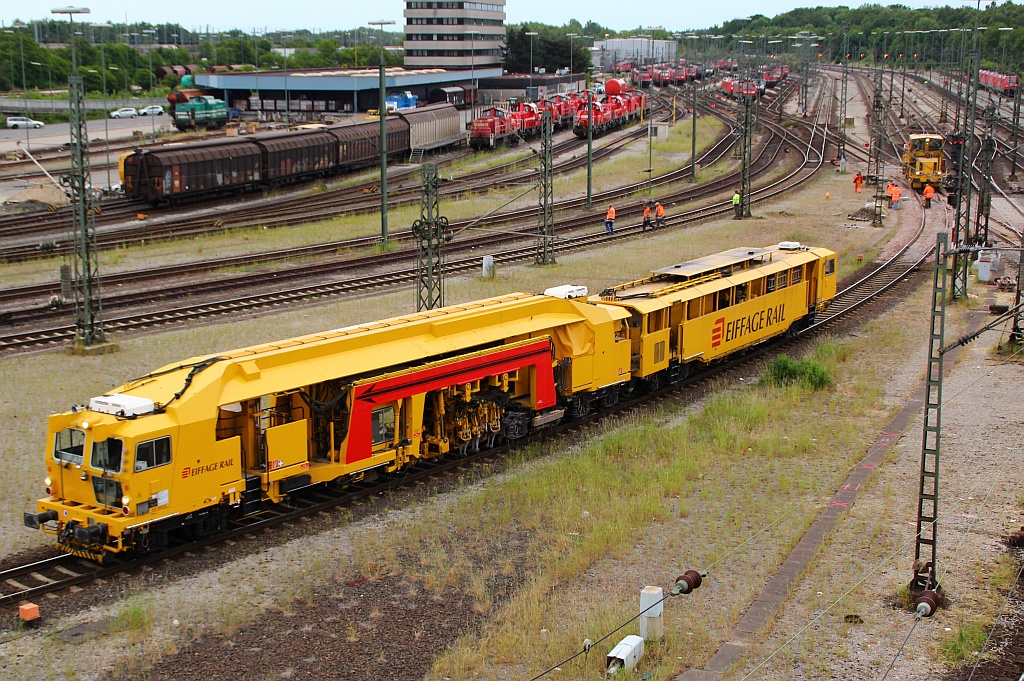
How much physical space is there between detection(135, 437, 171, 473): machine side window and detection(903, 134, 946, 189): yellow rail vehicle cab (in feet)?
186

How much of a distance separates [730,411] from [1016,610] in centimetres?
949

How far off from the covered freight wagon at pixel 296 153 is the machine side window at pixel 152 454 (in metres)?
43.9

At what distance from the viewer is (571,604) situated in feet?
47.4

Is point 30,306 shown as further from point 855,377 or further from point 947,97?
point 947,97

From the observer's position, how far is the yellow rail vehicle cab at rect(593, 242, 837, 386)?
23750 millimetres

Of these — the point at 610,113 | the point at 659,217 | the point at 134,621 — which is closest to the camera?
the point at 134,621

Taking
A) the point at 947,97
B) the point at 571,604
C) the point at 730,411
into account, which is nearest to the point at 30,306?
the point at 730,411

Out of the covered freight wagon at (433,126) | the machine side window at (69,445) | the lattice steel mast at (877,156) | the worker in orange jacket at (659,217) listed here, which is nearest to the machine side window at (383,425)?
the machine side window at (69,445)

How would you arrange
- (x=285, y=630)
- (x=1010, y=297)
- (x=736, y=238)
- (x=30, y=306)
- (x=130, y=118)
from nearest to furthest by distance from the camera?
(x=285, y=630)
(x=30, y=306)
(x=1010, y=297)
(x=736, y=238)
(x=130, y=118)

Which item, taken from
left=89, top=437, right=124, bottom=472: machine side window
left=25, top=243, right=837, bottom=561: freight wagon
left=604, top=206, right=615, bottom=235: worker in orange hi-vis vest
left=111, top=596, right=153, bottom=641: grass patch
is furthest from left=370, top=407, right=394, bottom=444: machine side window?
left=604, top=206, right=615, bottom=235: worker in orange hi-vis vest

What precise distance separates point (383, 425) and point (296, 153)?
4360 cm

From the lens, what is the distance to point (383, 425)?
1816 cm

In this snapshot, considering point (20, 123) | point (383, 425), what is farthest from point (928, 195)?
point (20, 123)

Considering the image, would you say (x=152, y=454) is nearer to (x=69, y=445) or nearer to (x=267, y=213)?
(x=69, y=445)
